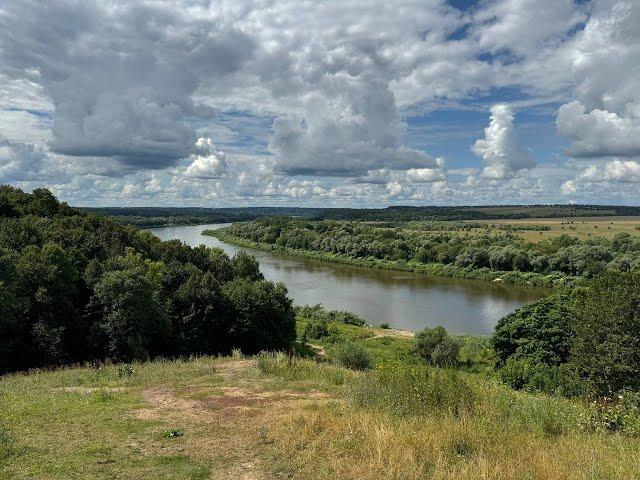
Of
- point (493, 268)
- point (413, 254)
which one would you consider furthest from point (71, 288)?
point (413, 254)

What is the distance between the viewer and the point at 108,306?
22.4 meters

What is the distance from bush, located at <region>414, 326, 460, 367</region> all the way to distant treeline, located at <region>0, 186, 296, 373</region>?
842 centimetres

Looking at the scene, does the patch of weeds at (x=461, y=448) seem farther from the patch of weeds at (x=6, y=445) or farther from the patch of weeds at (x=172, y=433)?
the patch of weeds at (x=6, y=445)

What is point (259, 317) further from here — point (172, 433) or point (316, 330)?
point (172, 433)

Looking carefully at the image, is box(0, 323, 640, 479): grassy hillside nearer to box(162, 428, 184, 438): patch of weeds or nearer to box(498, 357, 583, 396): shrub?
box(162, 428, 184, 438): patch of weeds

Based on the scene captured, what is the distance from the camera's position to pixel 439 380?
837 cm

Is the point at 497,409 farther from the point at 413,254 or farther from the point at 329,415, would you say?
the point at 413,254

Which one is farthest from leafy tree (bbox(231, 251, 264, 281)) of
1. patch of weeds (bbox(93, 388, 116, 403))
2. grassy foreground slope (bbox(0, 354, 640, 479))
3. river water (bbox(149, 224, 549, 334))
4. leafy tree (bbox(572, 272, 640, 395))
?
grassy foreground slope (bbox(0, 354, 640, 479))

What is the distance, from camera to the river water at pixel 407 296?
41.6m

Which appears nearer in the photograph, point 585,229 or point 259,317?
point 259,317

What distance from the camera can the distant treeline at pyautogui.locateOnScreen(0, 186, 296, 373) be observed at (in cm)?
1950

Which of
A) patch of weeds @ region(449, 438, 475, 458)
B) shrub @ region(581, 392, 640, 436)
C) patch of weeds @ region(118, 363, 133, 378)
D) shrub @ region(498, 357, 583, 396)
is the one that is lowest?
shrub @ region(498, 357, 583, 396)

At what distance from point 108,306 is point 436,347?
1775 centimetres

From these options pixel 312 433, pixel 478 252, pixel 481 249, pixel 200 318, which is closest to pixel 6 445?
pixel 312 433
